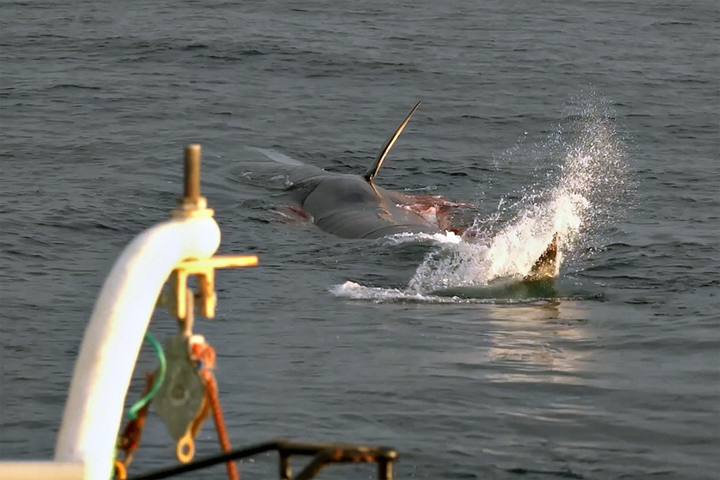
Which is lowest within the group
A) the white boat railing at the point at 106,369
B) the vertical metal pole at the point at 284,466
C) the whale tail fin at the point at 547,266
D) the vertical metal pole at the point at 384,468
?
the whale tail fin at the point at 547,266

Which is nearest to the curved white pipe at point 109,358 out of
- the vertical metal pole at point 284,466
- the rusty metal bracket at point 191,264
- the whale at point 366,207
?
Answer: the rusty metal bracket at point 191,264

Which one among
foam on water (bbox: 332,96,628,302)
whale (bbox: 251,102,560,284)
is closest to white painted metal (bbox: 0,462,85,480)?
foam on water (bbox: 332,96,628,302)

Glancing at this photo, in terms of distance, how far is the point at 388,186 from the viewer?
18094mm

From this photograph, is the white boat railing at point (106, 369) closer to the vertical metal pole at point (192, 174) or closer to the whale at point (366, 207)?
the vertical metal pole at point (192, 174)

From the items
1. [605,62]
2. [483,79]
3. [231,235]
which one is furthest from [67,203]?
[605,62]

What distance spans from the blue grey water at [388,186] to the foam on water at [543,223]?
212 mm

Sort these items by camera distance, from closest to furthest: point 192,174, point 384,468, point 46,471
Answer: point 46,471 < point 384,468 < point 192,174

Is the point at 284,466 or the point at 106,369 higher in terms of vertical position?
the point at 106,369

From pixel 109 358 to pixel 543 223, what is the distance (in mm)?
12316

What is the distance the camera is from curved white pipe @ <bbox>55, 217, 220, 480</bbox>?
347cm

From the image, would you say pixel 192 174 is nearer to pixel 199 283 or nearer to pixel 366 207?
pixel 199 283

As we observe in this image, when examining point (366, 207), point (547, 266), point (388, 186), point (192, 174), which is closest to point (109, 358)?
point (192, 174)

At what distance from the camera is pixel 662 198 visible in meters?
17.3

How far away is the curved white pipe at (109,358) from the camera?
347 cm
